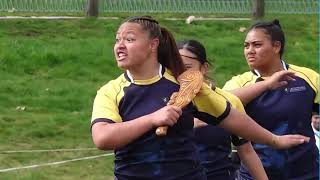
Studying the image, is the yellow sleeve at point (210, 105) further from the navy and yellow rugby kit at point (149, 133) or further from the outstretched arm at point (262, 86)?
the outstretched arm at point (262, 86)

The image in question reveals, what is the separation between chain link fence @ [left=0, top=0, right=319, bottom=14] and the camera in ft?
44.3

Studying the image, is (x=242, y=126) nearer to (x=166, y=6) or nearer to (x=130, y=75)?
(x=130, y=75)

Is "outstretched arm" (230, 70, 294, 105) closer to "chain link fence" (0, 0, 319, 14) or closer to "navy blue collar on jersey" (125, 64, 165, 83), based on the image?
"navy blue collar on jersey" (125, 64, 165, 83)

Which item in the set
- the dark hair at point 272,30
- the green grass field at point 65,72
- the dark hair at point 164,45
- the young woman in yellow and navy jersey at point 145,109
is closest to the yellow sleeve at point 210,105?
the young woman in yellow and navy jersey at point 145,109

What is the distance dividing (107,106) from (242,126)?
650 mm

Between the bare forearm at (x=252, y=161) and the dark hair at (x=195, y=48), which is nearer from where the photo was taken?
the bare forearm at (x=252, y=161)

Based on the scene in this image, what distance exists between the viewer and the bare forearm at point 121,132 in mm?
3492

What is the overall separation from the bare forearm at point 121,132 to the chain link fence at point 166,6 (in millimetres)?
10015

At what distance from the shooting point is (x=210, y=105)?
3857mm

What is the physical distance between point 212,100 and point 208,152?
1226 mm

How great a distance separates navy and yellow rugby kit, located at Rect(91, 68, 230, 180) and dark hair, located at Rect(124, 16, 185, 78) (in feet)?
0.18

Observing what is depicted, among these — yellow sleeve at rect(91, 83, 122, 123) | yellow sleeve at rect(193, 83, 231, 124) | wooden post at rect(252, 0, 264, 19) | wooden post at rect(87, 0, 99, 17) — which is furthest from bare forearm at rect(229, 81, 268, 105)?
wooden post at rect(252, 0, 264, 19)

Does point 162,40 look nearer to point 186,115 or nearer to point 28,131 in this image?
point 186,115

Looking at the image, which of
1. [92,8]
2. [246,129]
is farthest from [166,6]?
[246,129]
